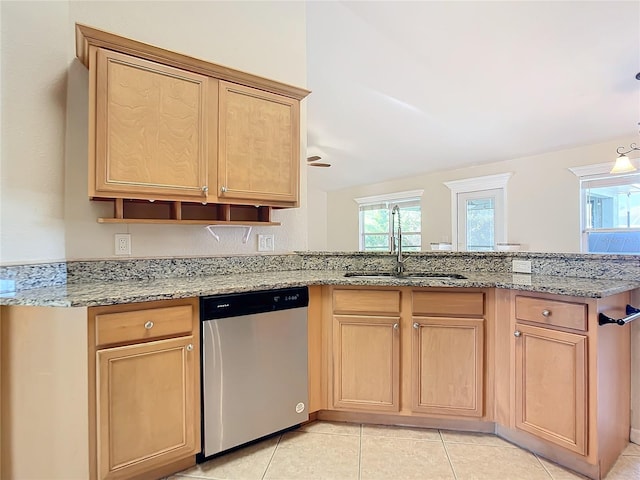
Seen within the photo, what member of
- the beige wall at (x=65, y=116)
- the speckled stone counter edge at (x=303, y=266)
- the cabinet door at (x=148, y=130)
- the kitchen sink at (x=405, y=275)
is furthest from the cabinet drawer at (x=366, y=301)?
the cabinet door at (x=148, y=130)

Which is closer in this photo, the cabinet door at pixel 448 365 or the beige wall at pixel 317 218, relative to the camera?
the cabinet door at pixel 448 365

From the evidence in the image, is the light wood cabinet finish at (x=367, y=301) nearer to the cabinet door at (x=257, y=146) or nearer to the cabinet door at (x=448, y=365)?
the cabinet door at (x=448, y=365)

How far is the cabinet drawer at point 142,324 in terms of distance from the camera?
4.55ft

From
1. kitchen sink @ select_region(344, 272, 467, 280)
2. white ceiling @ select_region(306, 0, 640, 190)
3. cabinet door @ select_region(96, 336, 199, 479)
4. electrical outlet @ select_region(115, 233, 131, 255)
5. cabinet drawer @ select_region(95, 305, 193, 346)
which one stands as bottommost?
cabinet door @ select_region(96, 336, 199, 479)

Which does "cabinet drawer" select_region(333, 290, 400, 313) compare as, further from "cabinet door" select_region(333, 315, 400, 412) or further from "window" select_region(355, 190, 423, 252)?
"window" select_region(355, 190, 423, 252)

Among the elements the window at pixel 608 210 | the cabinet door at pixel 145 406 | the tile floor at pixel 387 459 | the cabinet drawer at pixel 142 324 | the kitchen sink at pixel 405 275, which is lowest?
the tile floor at pixel 387 459

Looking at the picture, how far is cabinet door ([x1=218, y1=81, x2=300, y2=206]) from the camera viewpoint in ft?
6.38

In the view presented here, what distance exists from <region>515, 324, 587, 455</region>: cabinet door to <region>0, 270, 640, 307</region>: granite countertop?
0.22 meters

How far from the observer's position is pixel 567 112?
3547 millimetres

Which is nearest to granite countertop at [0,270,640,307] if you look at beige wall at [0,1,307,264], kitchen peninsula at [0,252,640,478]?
kitchen peninsula at [0,252,640,478]

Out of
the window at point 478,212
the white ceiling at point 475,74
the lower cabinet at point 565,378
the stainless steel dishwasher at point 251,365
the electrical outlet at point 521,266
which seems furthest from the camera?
the window at point 478,212

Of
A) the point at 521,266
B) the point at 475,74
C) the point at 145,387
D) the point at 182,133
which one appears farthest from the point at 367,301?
the point at 475,74

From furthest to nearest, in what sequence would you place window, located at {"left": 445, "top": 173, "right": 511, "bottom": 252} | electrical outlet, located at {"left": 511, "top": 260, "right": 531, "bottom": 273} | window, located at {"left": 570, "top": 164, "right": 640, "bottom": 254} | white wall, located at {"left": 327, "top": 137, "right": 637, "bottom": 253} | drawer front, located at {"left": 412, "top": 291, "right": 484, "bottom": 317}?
window, located at {"left": 445, "top": 173, "right": 511, "bottom": 252}
white wall, located at {"left": 327, "top": 137, "right": 637, "bottom": 253}
window, located at {"left": 570, "top": 164, "right": 640, "bottom": 254}
electrical outlet, located at {"left": 511, "top": 260, "right": 531, "bottom": 273}
drawer front, located at {"left": 412, "top": 291, "right": 484, "bottom": 317}

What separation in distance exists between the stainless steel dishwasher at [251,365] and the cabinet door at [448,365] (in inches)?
25.2
